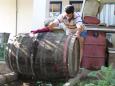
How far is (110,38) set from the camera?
39.5 feet

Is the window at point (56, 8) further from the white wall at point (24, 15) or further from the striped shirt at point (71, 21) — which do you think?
the striped shirt at point (71, 21)

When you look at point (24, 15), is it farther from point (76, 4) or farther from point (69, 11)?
point (76, 4)

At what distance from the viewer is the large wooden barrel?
21.2 feet

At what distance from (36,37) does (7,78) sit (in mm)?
1062

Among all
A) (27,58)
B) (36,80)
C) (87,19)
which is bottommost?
(36,80)

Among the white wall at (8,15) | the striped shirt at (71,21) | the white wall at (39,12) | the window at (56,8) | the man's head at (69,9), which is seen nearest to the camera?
the man's head at (69,9)

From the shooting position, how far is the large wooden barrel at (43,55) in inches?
254

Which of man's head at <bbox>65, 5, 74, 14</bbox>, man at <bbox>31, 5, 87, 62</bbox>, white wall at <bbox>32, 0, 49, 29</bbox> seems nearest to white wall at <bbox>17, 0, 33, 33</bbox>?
white wall at <bbox>32, 0, 49, 29</bbox>

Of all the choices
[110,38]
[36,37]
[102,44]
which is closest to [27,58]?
[36,37]

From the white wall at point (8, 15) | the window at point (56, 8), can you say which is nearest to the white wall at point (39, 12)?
the white wall at point (8, 15)

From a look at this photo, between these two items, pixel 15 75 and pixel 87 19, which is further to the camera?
pixel 87 19

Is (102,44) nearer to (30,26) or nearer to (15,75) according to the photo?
(30,26)

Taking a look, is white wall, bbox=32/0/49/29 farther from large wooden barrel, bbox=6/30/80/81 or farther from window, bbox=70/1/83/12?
window, bbox=70/1/83/12

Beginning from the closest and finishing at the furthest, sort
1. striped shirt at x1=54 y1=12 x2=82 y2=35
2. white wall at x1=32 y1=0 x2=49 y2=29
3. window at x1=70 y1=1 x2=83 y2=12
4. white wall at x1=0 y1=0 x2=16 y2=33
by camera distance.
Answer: striped shirt at x1=54 y1=12 x2=82 y2=35 < white wall at x1=32 y1=0 x2=49 y2=29 < white wall at x1=0 y1=0 x2=16 y2=33 < window at x1=70 y1=1 x2=83 y2=12
